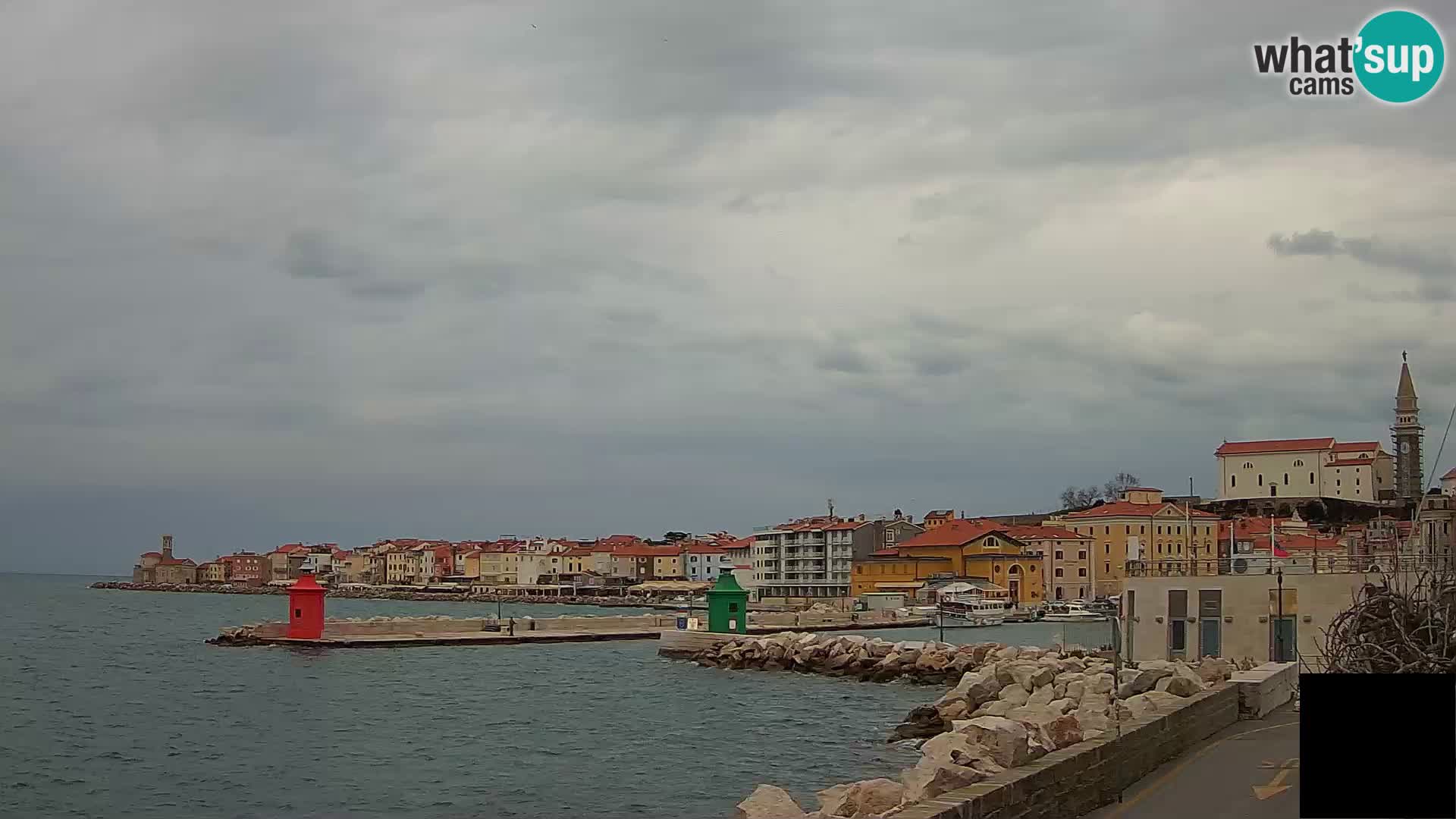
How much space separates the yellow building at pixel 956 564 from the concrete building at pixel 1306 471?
1146 inches

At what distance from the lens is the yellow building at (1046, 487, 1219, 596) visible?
9144cm

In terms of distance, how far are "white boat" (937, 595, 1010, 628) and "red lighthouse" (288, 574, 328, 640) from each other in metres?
36.1

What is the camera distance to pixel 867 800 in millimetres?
13492

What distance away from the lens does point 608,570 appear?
493 feet

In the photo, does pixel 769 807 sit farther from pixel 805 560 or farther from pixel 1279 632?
pixel 805 560

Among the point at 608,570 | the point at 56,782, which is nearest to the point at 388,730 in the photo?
the point at 56,782

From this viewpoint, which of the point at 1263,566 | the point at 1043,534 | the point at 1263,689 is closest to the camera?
the point at 1263,689

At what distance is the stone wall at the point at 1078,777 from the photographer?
850cm

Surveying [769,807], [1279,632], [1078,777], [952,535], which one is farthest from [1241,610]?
[952,535]

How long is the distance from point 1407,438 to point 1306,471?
10131 millimetres

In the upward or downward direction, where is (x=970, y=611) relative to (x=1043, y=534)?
downward

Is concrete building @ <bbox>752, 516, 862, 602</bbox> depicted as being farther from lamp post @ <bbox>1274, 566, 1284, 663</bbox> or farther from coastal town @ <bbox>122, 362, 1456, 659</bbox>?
lamp post @ <bbox>1274, 566, 1284, 663</bbox>

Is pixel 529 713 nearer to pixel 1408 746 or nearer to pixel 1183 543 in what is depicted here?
pixel 1408 746

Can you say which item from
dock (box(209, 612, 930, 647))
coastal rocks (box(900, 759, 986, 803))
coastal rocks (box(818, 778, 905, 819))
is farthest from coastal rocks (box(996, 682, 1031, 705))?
dock (box(209, 612, 930, 647))
